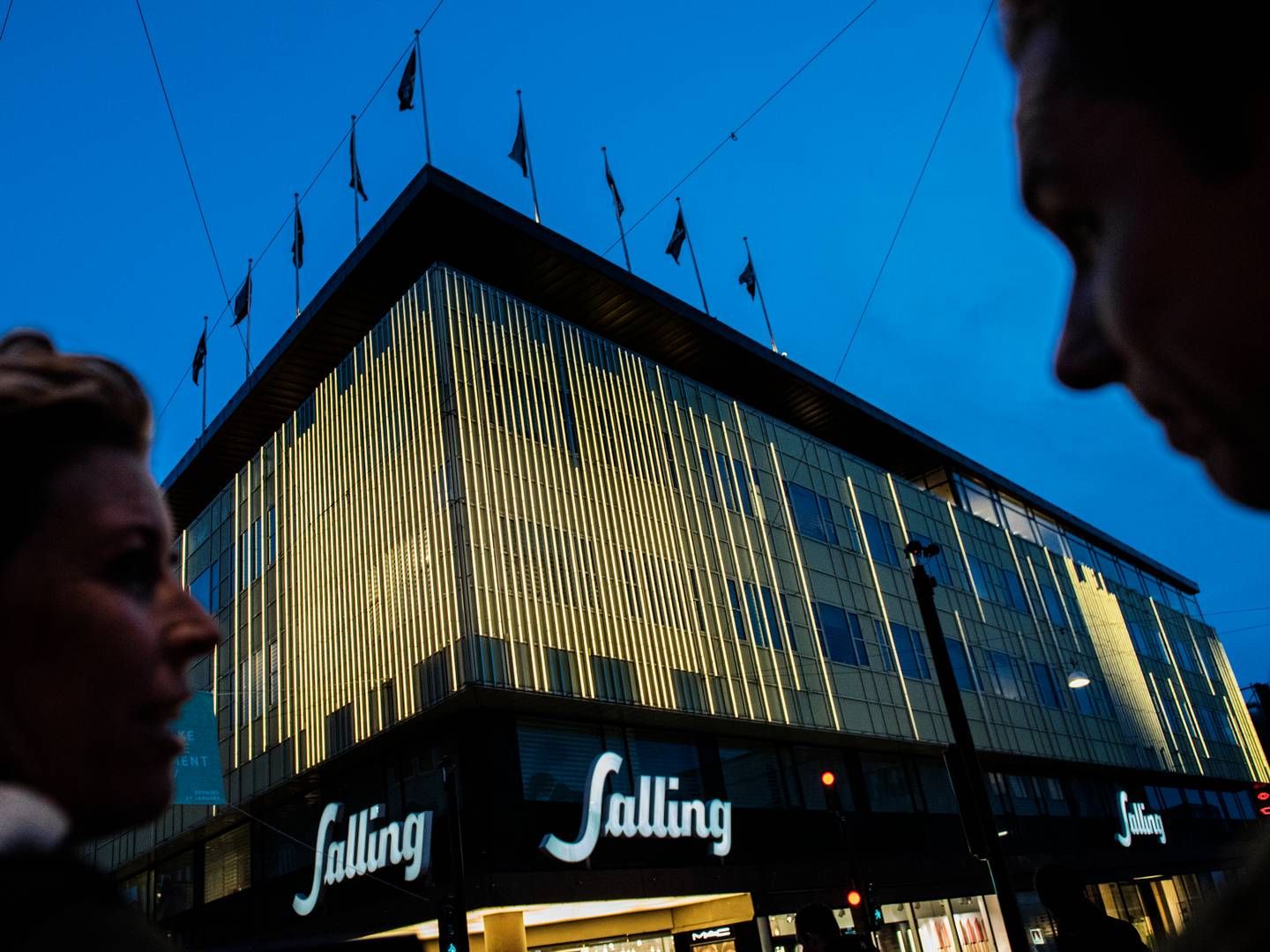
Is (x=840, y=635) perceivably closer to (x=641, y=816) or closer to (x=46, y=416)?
(x=641, y=816)

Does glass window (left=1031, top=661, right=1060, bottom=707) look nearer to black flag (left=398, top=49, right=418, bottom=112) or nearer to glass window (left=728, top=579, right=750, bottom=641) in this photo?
glass window (left=728, top=579, right=750, bottom=641)

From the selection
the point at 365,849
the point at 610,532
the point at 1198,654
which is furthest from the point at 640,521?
the point at 1198,654

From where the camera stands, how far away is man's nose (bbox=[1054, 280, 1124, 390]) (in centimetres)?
96

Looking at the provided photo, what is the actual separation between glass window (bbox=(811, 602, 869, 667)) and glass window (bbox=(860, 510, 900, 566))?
402cm

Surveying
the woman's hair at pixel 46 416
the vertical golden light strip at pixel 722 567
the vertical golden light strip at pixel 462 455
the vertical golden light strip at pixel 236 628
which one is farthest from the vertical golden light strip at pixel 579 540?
the woman's hair at pixel 46 416

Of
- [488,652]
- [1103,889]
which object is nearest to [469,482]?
[488,652]

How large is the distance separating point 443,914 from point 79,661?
57.5ft

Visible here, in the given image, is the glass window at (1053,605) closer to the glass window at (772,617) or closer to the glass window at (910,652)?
the glass window at (910,652)

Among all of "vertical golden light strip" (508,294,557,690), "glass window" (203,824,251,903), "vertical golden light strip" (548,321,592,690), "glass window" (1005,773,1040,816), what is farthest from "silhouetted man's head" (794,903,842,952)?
"glass window" (1005,773,1040,816)

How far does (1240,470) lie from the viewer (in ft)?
2.68

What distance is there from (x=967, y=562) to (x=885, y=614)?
26.3 ft

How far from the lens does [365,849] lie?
22.2m

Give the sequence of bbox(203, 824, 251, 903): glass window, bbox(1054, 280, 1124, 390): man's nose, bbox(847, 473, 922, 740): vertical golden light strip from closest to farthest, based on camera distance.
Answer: bbox(1054, 280, 1124, 390): man's nose < bbox(203, 824, 251, 903): glass window < bbox(847, 473, 922, 740): vertical golden light strip

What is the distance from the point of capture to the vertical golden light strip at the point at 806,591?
91.8ft
